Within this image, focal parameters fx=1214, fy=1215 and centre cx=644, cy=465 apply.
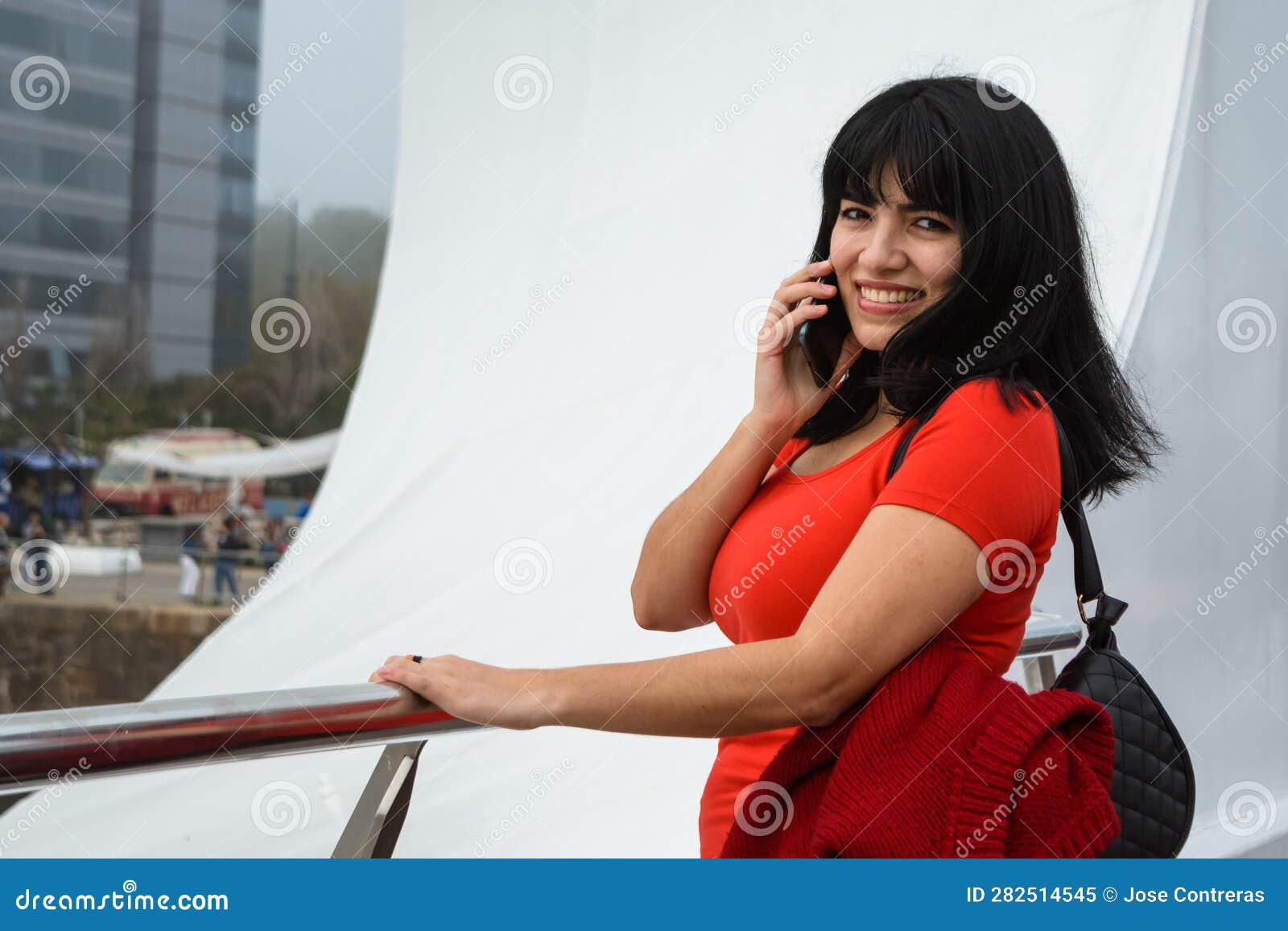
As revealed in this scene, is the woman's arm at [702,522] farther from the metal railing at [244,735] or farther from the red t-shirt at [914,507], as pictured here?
the metal railing at [244,735]

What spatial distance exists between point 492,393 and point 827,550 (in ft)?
7.56

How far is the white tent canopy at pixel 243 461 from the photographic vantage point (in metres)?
15.7

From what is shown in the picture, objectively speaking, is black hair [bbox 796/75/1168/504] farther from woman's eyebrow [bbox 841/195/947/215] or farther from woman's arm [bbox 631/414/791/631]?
woman's arm [bbox 631/414/791/631]

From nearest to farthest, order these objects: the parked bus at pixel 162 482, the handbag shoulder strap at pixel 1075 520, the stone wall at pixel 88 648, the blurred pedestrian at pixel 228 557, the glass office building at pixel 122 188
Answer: the handbag shoulder strap at pixel 1075 520
the stone wall at pixel 88 648
the blurred pedestrian at pixel 228 557
the parked bus at pixel 162 482
the glass office building at pixel 122 188

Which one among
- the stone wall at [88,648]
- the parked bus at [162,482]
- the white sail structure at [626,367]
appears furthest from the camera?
the parked bus at [162,482]

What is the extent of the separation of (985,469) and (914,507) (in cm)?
4

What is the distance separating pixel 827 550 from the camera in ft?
2.32

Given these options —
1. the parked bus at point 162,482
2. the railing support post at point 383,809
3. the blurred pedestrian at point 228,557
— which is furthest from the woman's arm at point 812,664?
the parked bus at point 162,482

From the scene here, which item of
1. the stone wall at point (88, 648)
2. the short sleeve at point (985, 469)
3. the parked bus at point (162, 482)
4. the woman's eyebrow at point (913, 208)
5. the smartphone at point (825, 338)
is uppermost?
the woman's eyebrow at point (913, 208)

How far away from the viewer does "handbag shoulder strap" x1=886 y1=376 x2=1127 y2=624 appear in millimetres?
676

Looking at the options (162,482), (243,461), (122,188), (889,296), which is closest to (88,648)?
(162,482)

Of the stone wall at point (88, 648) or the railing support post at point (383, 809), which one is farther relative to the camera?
the stone wall at point (88, 648)

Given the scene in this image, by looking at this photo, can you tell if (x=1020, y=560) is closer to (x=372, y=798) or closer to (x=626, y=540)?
(x=372, y=798)

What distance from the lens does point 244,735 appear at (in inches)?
25.7
